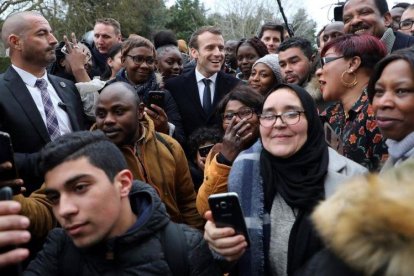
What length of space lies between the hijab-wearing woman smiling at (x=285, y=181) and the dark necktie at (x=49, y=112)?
58.2 inches

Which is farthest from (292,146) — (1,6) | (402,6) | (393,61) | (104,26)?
(1,6)

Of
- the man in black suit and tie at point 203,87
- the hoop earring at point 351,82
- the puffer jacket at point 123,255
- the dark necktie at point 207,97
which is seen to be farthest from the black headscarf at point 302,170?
the dark necktie at point 207,97

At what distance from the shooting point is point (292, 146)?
102 inches

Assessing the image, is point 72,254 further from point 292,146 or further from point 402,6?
point 402,6

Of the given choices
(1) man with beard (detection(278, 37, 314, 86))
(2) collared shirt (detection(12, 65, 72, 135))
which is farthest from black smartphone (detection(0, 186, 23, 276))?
(1) man with beard (detection(278, 37, 314, 86))

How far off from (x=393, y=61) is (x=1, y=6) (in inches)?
992

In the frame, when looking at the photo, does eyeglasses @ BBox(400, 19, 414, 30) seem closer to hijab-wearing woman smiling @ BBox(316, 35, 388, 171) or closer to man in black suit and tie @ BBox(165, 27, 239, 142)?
man in black suit and tie @ BBox(165, 27, 239, 142)

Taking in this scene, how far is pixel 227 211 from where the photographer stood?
6.83 feet

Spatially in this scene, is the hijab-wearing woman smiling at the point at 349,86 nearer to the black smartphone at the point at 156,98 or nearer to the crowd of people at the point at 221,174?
the crowd of people at the point at 221,174

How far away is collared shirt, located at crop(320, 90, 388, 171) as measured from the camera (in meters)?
2.93

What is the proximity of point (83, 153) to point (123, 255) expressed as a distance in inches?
18.5

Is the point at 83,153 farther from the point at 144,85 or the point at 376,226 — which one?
the point at 144,85

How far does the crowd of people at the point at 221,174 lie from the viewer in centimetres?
135

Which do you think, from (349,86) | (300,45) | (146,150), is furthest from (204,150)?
(300,45)
